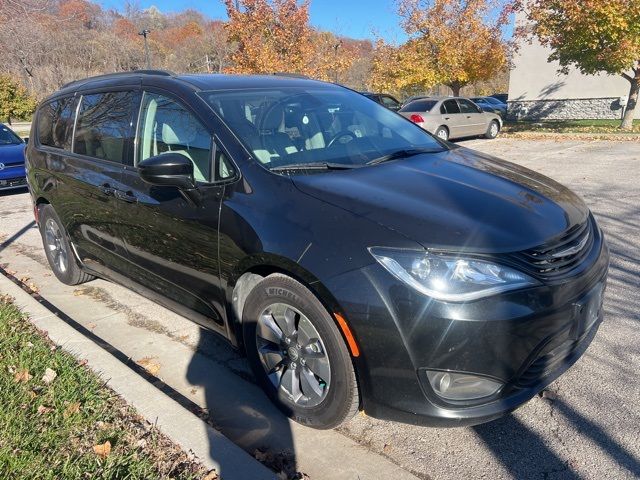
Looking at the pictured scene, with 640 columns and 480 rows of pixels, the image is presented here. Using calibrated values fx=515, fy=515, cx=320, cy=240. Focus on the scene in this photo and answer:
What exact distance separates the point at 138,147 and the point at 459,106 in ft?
48.2

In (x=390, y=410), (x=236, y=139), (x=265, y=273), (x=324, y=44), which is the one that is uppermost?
(x=324, y=44)

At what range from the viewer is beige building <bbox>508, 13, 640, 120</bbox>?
2627 centimetres

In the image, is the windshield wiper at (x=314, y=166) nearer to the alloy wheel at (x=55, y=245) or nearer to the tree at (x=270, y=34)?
the alloy wheel at (x=55, y=245)

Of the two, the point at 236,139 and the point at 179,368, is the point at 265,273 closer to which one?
the point at 236,139

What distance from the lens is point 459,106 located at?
54.3ft

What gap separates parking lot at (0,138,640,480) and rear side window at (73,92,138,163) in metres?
1.38

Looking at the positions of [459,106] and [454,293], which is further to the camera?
[459,106]

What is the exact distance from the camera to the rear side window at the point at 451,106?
53.0ft

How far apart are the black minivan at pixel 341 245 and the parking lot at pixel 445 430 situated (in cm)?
25

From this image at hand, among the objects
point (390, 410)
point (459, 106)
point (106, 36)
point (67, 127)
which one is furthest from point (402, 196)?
point (106, 36)

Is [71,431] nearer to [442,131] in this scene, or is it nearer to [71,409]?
[71,409]

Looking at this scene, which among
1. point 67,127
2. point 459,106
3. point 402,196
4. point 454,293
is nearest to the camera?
point 454,293

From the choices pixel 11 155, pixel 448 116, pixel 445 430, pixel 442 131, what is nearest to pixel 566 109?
pixel 448 116

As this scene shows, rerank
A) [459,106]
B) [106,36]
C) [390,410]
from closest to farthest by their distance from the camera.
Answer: [390,410] < [459,106] < [106,36]
